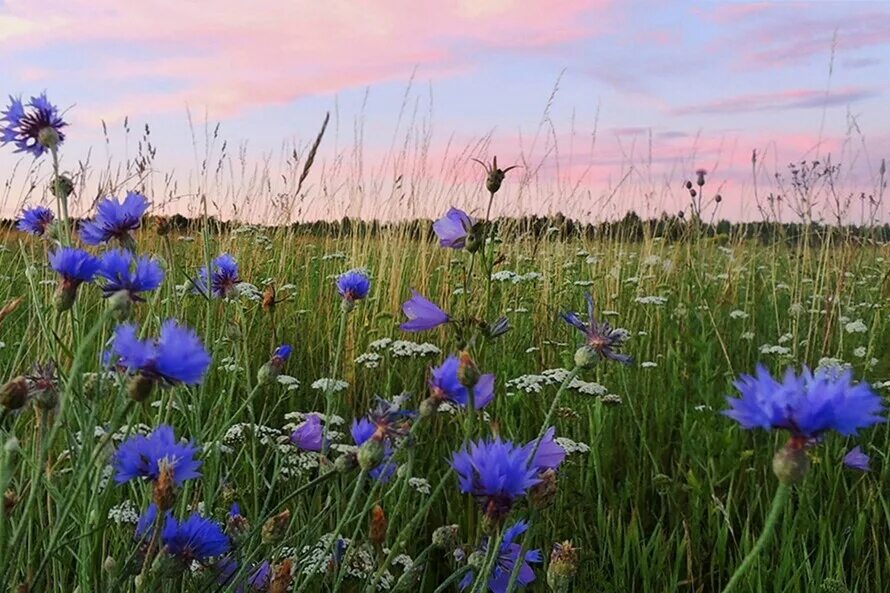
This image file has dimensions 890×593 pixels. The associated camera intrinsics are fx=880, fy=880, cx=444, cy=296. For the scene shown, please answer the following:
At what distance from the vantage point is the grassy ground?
1.33 meters

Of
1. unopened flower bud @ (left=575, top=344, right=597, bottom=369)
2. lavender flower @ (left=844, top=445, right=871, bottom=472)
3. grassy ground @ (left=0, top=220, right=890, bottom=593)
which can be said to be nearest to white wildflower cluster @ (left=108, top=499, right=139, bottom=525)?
grassy ground @ (left=0, top=220, right=890, bottom=593)

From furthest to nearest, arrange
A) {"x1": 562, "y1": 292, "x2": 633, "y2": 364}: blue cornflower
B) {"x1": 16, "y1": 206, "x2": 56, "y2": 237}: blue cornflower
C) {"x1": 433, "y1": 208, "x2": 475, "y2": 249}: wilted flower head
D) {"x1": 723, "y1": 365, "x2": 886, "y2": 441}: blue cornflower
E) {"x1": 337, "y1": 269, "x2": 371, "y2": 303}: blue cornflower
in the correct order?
{"x1": 16, "y1": 206, "x2": 56, "y2": 237}: blue cornflower → {"x1": 337, "y1": 269, "x2": 371, "y2": 303}: blue cornflower → {"x1": 433, "y1": 208, "x2": 475, "y2": 249}: wilted flower head → {"x1": 562, "y1": 292, "x2": 633, "y2": 364}: blue cornflower → {"x1": 723, "y1": 365, "x2": 886, "y2": 441}: blue cornflower

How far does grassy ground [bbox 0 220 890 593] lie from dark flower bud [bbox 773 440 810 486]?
1.41ft

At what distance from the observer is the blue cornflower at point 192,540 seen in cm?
109

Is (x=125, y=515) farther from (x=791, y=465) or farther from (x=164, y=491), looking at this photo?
(x=791, y=465)

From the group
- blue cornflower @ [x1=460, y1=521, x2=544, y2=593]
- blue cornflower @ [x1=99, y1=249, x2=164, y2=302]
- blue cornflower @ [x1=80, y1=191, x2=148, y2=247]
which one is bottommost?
blue cornflower @ [x1=460, y1=521, x2=544, y2=593]

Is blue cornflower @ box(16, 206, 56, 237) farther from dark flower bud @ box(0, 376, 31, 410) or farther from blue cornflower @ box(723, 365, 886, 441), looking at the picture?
blue cornflower @ box(723, 365, 886, 441)

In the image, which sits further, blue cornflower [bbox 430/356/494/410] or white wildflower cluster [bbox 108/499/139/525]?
white wildflower cluster [bbox 108/499/139/525]

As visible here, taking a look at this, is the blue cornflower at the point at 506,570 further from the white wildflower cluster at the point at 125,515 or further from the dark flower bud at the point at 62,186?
the dark flower bud at the point at 62,186

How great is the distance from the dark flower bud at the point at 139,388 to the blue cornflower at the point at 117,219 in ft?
2.30

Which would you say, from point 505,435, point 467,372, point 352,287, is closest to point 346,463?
point 467,372

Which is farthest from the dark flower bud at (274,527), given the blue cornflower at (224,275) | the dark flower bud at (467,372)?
the blue cornflower at (224,275)

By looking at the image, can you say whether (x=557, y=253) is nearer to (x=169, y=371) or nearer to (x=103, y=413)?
(x=103, y=413)

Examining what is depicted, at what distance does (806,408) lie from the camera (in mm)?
744
